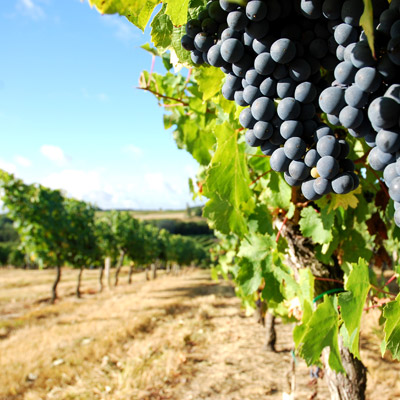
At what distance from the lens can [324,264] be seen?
225 cm

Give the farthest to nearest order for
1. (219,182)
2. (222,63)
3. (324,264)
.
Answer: (324,264) < (219,182) < (222,63)

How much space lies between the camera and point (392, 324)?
0.98 metres

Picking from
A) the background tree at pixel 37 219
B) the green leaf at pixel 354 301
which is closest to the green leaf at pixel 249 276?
the green leaf at pixel 354 301

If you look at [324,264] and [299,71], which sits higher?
[299,71]

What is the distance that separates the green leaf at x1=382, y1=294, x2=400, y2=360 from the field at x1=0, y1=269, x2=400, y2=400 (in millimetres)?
4193

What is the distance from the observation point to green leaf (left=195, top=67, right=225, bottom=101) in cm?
132

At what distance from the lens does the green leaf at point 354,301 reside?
117 centimetres

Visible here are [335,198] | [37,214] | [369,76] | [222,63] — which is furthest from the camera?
[37,214]

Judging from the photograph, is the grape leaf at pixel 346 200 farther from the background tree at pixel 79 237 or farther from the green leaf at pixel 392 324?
the background tree at pixel 79 237

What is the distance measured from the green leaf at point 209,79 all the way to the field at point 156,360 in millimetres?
4532

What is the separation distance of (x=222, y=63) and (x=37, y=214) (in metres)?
18.1

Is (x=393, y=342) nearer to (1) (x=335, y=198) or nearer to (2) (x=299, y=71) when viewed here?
(1) (x=335, y=198)

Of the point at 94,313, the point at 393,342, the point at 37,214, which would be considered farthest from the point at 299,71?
the point at 37,214

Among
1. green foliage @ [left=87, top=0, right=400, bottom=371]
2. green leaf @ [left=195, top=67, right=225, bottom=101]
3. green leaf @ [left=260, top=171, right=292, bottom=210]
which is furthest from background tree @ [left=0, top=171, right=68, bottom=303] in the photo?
green leaf @ [left=195, top=67, right=225, bottom=101]
